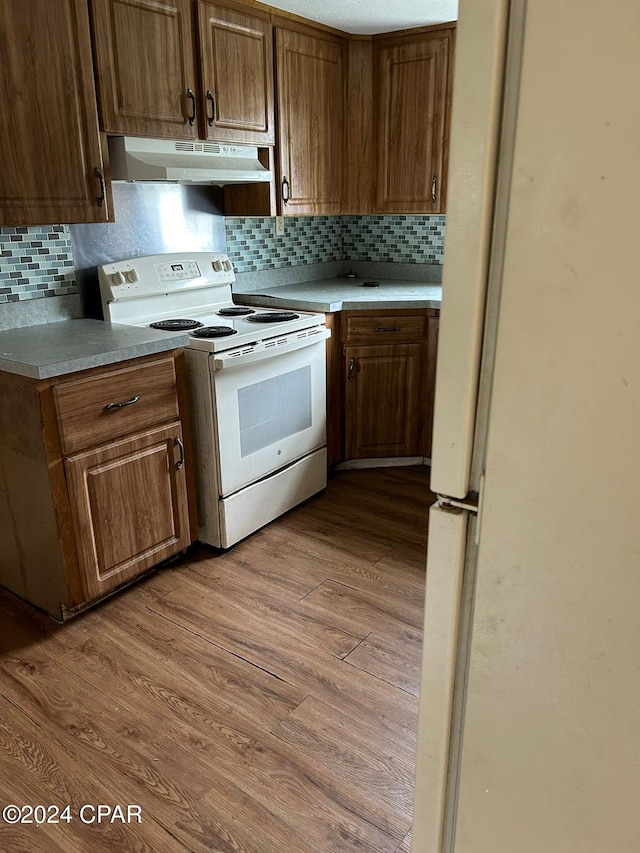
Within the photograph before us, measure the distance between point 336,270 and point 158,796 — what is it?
3097mm

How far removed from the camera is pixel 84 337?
231 cm

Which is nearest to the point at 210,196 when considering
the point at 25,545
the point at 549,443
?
the point at 25,545

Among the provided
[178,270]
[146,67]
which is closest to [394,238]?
[178,270]

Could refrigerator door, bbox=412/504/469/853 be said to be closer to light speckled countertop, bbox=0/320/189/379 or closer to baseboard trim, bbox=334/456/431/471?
light speckled countertop, bbox=0/320/189/379

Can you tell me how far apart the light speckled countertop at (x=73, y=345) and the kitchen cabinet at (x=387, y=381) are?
109 cm

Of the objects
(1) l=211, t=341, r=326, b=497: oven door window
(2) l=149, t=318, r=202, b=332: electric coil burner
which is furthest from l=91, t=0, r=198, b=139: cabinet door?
(1) l=211, t=341, r=326, b=497: oven door window

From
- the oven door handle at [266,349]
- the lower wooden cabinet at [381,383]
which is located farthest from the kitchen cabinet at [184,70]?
the lower wooden cabinet at [381,383]

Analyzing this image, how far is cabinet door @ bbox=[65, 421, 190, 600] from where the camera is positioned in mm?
2164

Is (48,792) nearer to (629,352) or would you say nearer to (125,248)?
(629,352)

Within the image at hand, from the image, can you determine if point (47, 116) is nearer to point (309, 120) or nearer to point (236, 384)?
point (236, 384)

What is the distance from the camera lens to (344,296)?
3.26m

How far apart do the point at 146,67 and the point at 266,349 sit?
3.64 feet

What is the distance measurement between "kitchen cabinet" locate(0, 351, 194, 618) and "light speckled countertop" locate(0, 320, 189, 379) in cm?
4

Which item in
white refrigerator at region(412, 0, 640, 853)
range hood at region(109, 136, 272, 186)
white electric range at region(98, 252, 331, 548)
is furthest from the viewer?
white electric range at region(98, 252, 331, 548)
